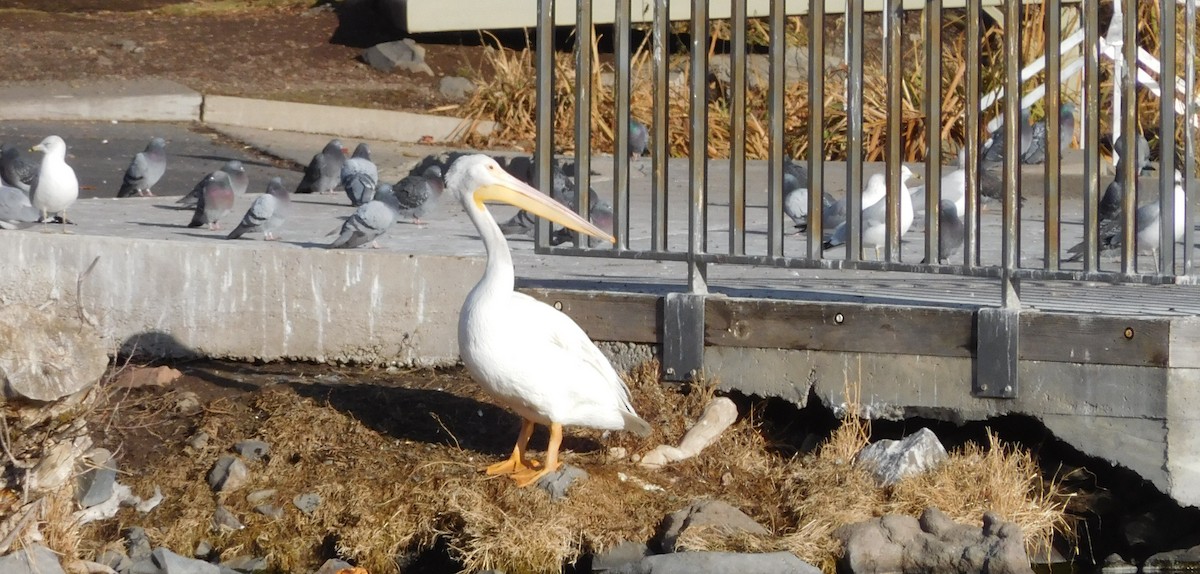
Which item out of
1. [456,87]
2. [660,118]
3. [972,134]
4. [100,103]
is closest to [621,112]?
[660,118]

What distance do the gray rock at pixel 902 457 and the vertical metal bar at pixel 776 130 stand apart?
98 cm

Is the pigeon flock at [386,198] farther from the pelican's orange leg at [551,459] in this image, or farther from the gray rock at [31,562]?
the gray rock at [31,562]

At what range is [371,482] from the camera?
6.28 meters

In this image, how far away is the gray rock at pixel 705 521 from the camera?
581 centimetres

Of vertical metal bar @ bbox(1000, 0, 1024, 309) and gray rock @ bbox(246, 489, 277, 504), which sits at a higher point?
vertical metal bar @ bbox(1000, 0, 1024, 309)

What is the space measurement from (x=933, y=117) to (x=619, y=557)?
2259 millimetres

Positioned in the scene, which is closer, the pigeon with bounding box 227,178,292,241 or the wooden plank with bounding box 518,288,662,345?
the wooden plank with bounding box 518,288,662,345

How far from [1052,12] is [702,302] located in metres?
1.99

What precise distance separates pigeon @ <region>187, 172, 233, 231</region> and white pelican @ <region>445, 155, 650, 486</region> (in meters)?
3.68

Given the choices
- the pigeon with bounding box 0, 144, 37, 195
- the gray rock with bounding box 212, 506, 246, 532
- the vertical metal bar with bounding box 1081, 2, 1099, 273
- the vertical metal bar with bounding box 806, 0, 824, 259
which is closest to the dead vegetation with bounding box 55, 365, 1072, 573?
the gray rock with bounding box 212, 506, 246, 532

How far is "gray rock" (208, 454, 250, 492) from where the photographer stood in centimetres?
637

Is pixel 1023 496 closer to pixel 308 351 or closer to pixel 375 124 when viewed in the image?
pixel 308 351

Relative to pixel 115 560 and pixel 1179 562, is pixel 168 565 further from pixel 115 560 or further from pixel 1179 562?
pixel 1179 562

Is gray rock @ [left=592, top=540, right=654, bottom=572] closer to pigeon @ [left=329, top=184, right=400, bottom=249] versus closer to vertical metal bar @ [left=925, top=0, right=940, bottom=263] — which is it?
vertical metal bar @ [left=925, top=0, right=940, bottom=263]
